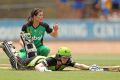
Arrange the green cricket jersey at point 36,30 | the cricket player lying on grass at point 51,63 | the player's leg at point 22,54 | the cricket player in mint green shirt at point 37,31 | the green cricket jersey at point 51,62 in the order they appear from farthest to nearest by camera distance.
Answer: the green cricket jersey at point 36,30
the cricket player in mint green shirt at point 37,31
the player's leg at point 22,54
the green cricket jersey at point 51,62
the cricket player lying on grass at point 51,63

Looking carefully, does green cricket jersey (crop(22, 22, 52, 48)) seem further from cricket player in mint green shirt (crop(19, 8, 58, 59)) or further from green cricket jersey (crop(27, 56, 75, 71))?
green cricket jersey (crop(27, 56, 75, 71))

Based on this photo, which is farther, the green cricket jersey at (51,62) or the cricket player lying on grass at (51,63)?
the green cricket jersey at (51,62)

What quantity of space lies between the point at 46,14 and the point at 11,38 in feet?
11.5

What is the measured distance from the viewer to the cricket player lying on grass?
15050 millimetres

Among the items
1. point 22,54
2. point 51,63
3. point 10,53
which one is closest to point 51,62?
point 51,63

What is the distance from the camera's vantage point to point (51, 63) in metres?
15.2

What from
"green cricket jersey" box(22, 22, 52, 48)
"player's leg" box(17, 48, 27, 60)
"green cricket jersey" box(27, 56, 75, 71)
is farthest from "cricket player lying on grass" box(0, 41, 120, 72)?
"green cricket jersey" box(22, 22, 52, 48)

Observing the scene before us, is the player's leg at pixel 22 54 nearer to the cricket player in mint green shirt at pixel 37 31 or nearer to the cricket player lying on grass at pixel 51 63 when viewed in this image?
the cricket player in mint green shirt at pixel 37 31

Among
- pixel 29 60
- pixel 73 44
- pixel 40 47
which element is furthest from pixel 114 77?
pixel 73 44

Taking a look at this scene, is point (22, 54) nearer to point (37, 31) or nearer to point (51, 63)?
point (37, 31)

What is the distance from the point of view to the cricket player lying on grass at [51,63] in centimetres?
1505

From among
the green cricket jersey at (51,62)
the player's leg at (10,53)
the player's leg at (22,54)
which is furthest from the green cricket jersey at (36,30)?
the green cricket jersey at (51,62)

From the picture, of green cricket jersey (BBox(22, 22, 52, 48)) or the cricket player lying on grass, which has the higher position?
green cricket jersey (BBox(22, 22, 52, 48))

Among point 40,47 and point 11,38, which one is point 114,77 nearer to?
point 40,47
